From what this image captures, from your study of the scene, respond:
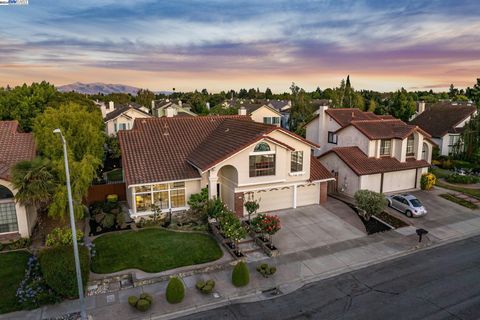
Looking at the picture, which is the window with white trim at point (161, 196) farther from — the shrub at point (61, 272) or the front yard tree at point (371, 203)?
the front yard tree at point (371, 203)

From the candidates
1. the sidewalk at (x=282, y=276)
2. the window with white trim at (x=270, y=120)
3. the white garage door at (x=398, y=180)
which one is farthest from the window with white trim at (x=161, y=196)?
the window with white trim at (x=270, y=120)

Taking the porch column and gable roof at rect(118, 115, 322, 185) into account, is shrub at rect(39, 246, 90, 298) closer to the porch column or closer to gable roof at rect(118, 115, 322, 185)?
gable roof at rect(118, 115, 322, 185)

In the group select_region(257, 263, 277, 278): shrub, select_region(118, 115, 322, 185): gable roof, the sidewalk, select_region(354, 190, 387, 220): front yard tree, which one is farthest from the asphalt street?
select_region(118, 115, 322, 185): gable roof

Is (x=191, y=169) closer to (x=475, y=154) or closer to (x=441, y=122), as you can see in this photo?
(x=475, y=154)

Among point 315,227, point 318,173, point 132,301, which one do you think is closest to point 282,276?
point 315,227

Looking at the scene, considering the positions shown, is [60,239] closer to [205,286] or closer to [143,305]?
[143,305]

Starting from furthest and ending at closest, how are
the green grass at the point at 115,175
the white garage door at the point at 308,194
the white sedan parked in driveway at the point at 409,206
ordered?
1. the green grass at the point at 115,175
2. the white garage door at the point at 308,194
3. the white sedan parked in driveway at the point at 409,206

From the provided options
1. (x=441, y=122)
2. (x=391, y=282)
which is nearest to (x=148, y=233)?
(x=391, y=282)
